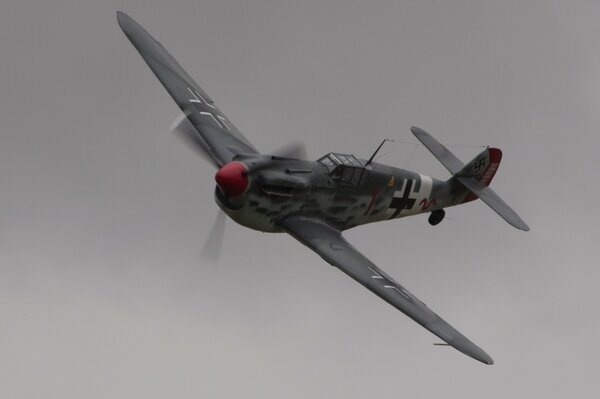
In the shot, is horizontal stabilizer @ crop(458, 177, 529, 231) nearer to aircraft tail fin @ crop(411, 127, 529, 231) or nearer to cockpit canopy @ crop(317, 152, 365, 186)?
aircraft tail fin @ crop(411, 127, 529, 231)

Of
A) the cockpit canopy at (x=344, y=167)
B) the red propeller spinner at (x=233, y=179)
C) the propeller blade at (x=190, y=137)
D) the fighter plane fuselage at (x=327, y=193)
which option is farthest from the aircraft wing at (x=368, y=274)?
the propeller blade at (x=190, y=137)

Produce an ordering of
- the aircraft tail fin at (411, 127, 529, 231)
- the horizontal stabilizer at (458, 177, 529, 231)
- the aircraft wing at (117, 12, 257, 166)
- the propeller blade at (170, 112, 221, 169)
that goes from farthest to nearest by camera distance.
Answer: the aircraft tail fin at (411, 127, 529, 231) → the horizontal stabilizer at (458, 177, 529, 231) → the aircraft wing at (117, 12, 257, 166) → the propeller blade at (170, 112, 221, 169)

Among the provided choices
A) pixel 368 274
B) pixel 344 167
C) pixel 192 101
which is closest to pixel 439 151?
pixel 344 167

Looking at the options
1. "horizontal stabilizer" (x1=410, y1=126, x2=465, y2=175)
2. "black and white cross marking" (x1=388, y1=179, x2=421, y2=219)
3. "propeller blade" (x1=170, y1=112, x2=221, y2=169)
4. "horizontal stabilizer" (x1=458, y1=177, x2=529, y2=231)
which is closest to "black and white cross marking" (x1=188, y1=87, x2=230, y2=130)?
"propeller blade" (x1=170, y1=112, x2=221, y2=169)

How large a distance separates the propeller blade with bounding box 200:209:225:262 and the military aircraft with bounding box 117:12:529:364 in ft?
0.90

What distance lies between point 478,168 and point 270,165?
8.35m

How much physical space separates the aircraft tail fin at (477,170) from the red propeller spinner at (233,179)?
28.0 ft

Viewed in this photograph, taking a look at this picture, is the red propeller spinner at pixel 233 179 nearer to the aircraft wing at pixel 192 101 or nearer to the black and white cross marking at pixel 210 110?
the aircraft wing at pixel 192 101

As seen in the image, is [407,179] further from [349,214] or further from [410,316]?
[410,316]

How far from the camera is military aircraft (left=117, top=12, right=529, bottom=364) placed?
2695 centimetres

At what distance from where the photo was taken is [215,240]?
27281 mm

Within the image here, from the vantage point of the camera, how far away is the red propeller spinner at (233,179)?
2678 centimetres

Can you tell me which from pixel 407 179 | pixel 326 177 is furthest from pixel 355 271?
pixel 407 179

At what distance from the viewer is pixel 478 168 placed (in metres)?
33.4
